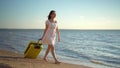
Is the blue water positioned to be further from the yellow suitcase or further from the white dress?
the white dress

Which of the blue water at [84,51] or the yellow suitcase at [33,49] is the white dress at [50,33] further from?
the blue water at [84,51]

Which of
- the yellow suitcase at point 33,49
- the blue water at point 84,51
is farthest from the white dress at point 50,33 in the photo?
the blue water at point 84,51

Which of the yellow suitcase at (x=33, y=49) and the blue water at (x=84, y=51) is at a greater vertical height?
the yellow suitcase at (x=33, y=49)

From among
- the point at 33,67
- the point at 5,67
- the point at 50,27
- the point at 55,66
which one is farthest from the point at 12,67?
the point at 50,27

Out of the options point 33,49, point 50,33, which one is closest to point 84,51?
point 33,49

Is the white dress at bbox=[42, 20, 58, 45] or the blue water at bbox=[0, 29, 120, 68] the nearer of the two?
the white dress at bbox=[42, 20, 58, 45]

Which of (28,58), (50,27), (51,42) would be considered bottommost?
(28,58)

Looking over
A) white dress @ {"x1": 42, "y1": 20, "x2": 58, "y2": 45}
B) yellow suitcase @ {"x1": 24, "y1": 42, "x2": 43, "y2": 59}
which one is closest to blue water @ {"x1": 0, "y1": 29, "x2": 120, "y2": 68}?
yellow suitcase @ {"x1": 24, "y1": 42, "x2": 43, "y2": 59}

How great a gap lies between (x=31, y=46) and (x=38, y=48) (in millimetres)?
290

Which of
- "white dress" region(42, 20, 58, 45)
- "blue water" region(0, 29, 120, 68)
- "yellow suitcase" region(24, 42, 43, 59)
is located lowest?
"blue water" region(0, 29, 120, 68)

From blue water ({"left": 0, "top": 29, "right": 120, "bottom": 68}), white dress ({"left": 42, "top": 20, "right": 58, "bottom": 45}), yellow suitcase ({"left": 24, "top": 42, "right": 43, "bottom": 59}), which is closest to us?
white dress ({"left": 42, "top": 20, "right": 58, "bottom": 45})

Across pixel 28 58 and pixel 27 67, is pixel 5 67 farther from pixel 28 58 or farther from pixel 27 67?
pixel 28 58

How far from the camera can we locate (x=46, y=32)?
884cm

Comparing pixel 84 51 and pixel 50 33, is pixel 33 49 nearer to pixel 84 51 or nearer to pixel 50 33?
pixel 50 33
